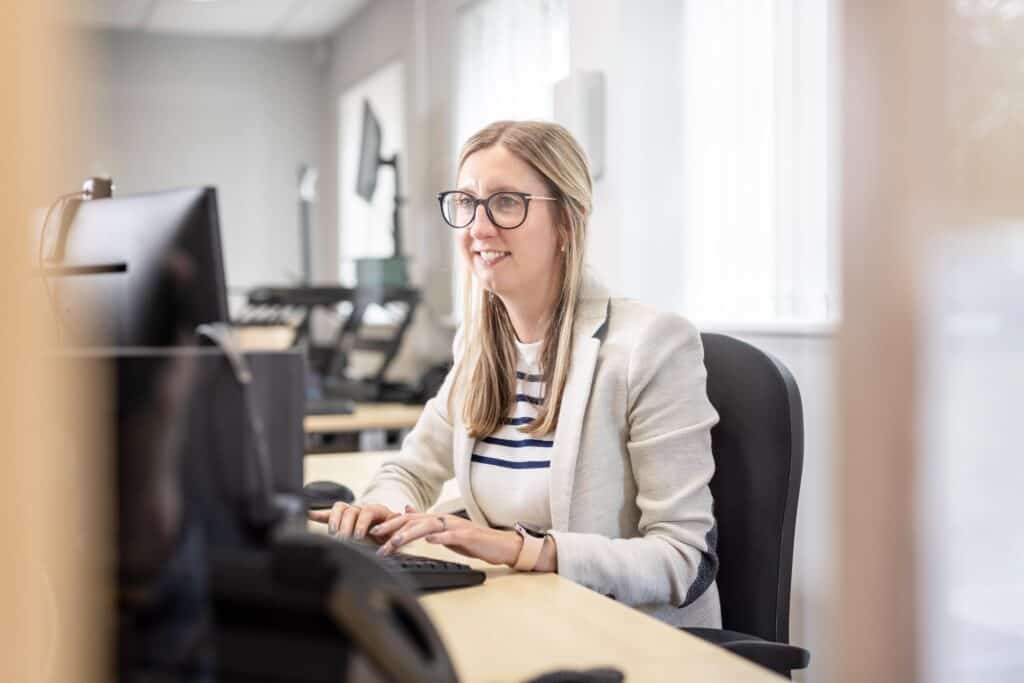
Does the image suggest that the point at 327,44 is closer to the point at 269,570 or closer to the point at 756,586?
the point at 756,586

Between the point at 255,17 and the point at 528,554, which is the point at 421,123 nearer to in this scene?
the point at 255,17

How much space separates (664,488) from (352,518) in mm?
375

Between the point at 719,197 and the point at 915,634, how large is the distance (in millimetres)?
1895

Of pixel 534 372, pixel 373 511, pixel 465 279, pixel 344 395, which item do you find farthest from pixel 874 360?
pixel 344 395

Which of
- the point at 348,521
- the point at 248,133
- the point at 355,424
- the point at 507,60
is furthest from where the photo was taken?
the point at 248,133

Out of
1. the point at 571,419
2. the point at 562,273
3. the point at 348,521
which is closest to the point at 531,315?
the point at 562,273

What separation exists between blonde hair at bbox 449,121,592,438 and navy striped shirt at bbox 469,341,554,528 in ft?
0.05

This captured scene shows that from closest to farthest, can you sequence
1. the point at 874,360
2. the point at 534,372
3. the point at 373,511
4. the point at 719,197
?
1. the point at 874,360
2. the point at 373,511
3. the point at 534,372
4. the point at 719,197

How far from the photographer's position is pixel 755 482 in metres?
1.27

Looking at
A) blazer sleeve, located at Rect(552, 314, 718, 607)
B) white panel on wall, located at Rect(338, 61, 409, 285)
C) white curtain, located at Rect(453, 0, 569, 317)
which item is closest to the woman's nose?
blazer sleeve, located at Rect(552, 314, 718, 607)

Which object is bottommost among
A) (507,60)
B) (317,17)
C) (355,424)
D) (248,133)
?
(355,424)

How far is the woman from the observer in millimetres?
1217

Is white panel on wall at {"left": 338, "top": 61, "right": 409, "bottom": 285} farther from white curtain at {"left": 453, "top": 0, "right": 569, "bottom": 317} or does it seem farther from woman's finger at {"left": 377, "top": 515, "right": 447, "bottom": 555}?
woman's finger at {"left": 377, "top": 515, "right": 447, "bottom": 555}

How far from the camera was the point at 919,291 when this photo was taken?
0.34 metres
